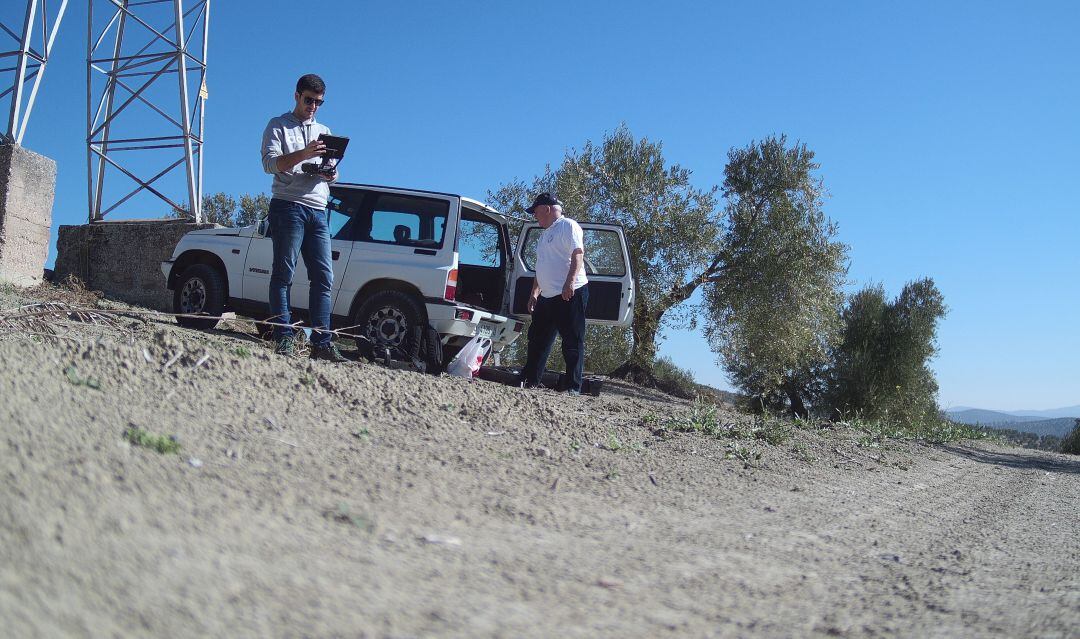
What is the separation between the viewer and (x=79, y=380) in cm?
310

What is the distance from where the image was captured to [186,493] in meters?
2.24

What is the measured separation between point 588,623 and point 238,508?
111 cm

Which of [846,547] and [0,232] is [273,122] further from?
[0,232]

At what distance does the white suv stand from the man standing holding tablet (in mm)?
1607

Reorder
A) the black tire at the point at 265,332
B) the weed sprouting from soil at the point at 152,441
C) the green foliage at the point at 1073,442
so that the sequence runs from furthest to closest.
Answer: the green foliage at the point at 1073,442
the black tire at the point at 265,332
the weed sprouting from soil at the point at 152,441

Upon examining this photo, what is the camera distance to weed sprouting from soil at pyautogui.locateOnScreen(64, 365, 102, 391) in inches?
121

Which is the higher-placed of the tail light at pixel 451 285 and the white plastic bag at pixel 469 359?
the tail light at pixel 451 285

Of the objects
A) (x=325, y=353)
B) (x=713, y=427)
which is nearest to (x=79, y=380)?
(x=325, y=353)

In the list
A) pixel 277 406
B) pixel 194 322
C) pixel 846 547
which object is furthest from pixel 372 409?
pixel 194 322

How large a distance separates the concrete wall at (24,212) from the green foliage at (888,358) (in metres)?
20.1

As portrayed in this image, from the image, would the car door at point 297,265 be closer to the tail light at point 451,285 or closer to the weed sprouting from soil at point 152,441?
the tail light at point 451,285

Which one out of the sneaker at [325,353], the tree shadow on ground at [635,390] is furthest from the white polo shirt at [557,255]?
the tree shadow on ground at [635,390]

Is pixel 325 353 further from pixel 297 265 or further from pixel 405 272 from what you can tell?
pixel 297 265

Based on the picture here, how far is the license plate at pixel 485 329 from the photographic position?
25.5 feet
